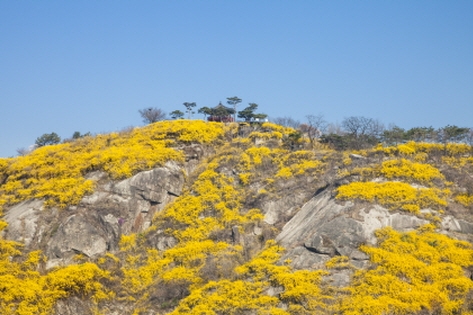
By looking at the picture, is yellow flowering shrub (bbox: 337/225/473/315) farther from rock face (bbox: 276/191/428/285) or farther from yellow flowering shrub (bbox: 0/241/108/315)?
yellow flowering shrub (bbox: 0/241/108/315)

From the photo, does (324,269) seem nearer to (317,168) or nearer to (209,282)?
(209,282)

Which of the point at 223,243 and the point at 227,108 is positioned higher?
the point at 227,108

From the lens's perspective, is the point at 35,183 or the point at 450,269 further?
the point at 35,183

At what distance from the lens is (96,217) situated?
3309cm

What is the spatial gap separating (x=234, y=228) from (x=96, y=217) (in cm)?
860

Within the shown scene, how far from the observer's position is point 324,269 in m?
26.2

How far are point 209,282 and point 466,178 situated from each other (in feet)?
52.0

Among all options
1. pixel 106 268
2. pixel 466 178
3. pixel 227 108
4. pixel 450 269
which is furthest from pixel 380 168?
pixel 227 108

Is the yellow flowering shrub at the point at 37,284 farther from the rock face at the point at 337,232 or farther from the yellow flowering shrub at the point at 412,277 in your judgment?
the yellow flowering shrub at the point at 412,277

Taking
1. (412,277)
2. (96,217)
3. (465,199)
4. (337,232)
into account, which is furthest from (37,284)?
(465,199)

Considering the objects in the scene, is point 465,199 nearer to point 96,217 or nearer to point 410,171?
point 410,171

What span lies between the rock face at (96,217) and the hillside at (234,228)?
8 centimetres

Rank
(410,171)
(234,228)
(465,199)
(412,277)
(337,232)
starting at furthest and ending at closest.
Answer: (234,228) < (410,171) < (465,199) < (337,232) < (412,277)

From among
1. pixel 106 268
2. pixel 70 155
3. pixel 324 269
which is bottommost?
pixel 106 268
